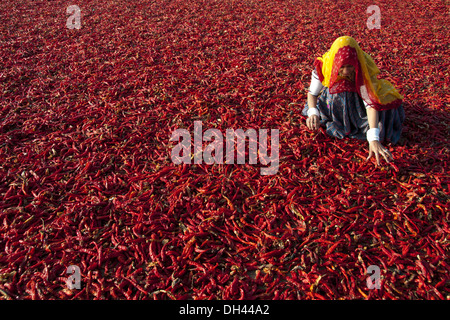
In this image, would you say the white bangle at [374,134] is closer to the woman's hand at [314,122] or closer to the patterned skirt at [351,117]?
the patterned skirt at [351,117]

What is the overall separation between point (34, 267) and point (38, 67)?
17.8ft

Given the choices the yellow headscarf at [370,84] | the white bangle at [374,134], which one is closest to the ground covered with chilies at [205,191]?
the white bangle at [374,134]

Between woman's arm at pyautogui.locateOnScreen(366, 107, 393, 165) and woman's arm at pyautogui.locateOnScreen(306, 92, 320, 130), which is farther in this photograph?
woman's arm at pyautogui.locateOnScreen(306, 92, 320, 130)

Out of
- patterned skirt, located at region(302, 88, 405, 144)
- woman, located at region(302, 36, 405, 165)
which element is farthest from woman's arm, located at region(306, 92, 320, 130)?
patterned skirt, located at region(302, 88, 405, 144)

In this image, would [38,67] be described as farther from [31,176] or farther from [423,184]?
[423,184]

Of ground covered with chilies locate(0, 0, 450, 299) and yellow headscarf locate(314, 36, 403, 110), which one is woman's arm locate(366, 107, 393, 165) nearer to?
yellow headscarf locate(314, 36, 403, 110)

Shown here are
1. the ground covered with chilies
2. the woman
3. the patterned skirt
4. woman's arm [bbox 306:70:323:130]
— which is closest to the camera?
the ground covered with chilies

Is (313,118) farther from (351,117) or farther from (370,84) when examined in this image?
(370,84)

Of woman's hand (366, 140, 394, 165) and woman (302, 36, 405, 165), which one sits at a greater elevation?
woman (302, 36, 405, 165)

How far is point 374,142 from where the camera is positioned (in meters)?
3.70

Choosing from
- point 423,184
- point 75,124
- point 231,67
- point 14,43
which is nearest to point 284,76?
point 231,67

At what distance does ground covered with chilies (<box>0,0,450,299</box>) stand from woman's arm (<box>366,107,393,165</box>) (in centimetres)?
22

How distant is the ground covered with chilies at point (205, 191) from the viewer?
2.90m

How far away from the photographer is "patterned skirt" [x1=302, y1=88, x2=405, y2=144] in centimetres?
403
